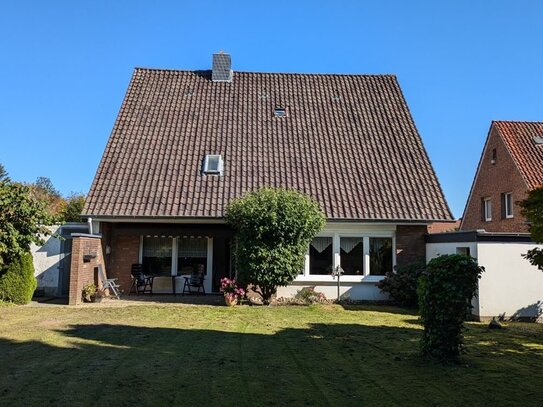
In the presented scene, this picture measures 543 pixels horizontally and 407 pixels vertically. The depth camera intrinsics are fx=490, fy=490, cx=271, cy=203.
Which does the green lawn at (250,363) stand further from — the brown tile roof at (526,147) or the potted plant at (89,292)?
the brown tile roof at (526,147)

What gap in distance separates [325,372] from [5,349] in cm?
534

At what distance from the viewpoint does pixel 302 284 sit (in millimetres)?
16047

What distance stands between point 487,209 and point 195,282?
19321 millimetres

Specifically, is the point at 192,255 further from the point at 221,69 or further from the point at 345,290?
the point at 221,69

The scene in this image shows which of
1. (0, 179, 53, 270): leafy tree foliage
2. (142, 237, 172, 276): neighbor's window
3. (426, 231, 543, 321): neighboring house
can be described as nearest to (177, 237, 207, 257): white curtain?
(142, 237, 172, 276): neighbor's window

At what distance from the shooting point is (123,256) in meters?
17.2

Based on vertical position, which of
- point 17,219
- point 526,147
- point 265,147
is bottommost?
point 17,219

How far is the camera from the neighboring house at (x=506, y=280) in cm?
1299

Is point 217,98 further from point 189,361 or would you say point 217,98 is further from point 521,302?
point 189,361

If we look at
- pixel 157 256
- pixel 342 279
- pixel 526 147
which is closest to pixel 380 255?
pixel 342 279

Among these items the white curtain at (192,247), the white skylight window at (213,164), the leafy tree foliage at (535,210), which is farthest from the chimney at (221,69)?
the leafy tree foliage at (535,210)

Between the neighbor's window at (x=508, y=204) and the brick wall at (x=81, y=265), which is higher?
the neighbor's window at (x=508, y=204)

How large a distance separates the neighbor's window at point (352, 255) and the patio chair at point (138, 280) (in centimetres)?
681

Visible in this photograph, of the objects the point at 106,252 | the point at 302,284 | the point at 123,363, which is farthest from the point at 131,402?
the point at 106,252
